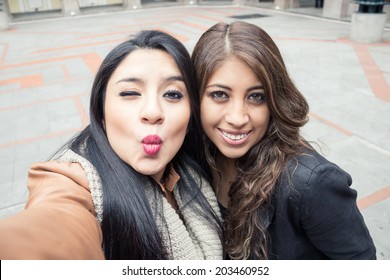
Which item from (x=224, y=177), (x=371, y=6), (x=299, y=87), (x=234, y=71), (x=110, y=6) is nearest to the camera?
(x=234, y=71)

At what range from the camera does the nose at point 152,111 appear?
1.21 metres

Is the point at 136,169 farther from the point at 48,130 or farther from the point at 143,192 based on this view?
the point at 48,130

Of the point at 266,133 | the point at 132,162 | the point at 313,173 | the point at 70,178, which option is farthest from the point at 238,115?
the point at 70,178

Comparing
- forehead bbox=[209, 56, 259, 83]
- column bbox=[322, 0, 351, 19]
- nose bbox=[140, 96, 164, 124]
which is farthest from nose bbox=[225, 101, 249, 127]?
column bbox=[322, 0, 351, 19]

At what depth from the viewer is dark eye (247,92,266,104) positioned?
1.48m

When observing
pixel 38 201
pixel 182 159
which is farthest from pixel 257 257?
pixel 38 201

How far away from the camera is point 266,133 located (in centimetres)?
160

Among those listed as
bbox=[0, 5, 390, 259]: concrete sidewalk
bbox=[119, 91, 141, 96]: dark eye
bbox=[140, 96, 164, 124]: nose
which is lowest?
bbox=[0, 5, 390, 259]: concrete sidewalk

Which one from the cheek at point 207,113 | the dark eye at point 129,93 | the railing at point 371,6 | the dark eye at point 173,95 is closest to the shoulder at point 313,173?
the cheek at point 207,113

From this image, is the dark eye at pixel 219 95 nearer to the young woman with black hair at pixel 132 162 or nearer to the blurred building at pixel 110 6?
the young woman with black hair at pixel 132 162

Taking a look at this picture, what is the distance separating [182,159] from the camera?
65.9 inches

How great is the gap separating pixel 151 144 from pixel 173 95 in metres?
0.23

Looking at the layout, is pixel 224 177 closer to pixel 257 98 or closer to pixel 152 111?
pixel 257 98

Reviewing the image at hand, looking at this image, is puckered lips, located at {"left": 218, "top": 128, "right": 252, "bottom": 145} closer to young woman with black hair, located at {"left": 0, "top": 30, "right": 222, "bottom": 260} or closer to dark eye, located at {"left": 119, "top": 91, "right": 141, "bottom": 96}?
young woman with black hair, located at {"left": 0, "top": 30, "right": 222, "bottom": 260}
